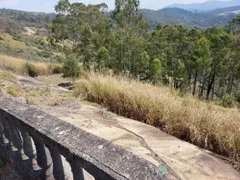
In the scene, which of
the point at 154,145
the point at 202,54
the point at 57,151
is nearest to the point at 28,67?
the point at 154,145

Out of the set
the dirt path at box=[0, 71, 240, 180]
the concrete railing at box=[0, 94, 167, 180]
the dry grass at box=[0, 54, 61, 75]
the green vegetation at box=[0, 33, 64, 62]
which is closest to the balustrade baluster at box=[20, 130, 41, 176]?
the concrete railing at box=[0, 94, 167, 180]

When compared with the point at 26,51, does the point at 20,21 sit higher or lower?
higher

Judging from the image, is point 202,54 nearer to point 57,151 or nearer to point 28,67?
point 28,67

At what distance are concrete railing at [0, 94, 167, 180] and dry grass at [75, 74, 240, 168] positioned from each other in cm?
195

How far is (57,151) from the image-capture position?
1.49 meters

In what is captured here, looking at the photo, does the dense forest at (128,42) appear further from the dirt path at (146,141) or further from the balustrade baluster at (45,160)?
the balustrade baluster at (45,160)

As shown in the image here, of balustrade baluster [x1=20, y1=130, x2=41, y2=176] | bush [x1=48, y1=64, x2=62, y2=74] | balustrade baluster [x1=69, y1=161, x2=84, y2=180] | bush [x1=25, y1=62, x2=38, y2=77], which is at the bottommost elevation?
bush [x1=48, y1=64, x2=62, y2=74]

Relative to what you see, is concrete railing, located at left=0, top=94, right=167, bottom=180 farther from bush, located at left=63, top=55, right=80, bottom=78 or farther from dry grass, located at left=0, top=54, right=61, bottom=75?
dry grass, located at left=0, top=54, right=61, bottom=75

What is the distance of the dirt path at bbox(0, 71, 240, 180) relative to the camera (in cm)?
252

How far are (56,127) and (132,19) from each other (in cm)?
1886

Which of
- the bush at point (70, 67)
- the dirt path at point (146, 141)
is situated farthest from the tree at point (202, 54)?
the dirt path at point (146, 141)

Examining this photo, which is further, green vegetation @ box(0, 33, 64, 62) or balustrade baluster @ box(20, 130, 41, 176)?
green vegetation @ box(0, 33, 64, 62)

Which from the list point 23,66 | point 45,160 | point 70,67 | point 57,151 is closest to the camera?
point 57,151

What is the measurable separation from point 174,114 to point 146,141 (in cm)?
76
